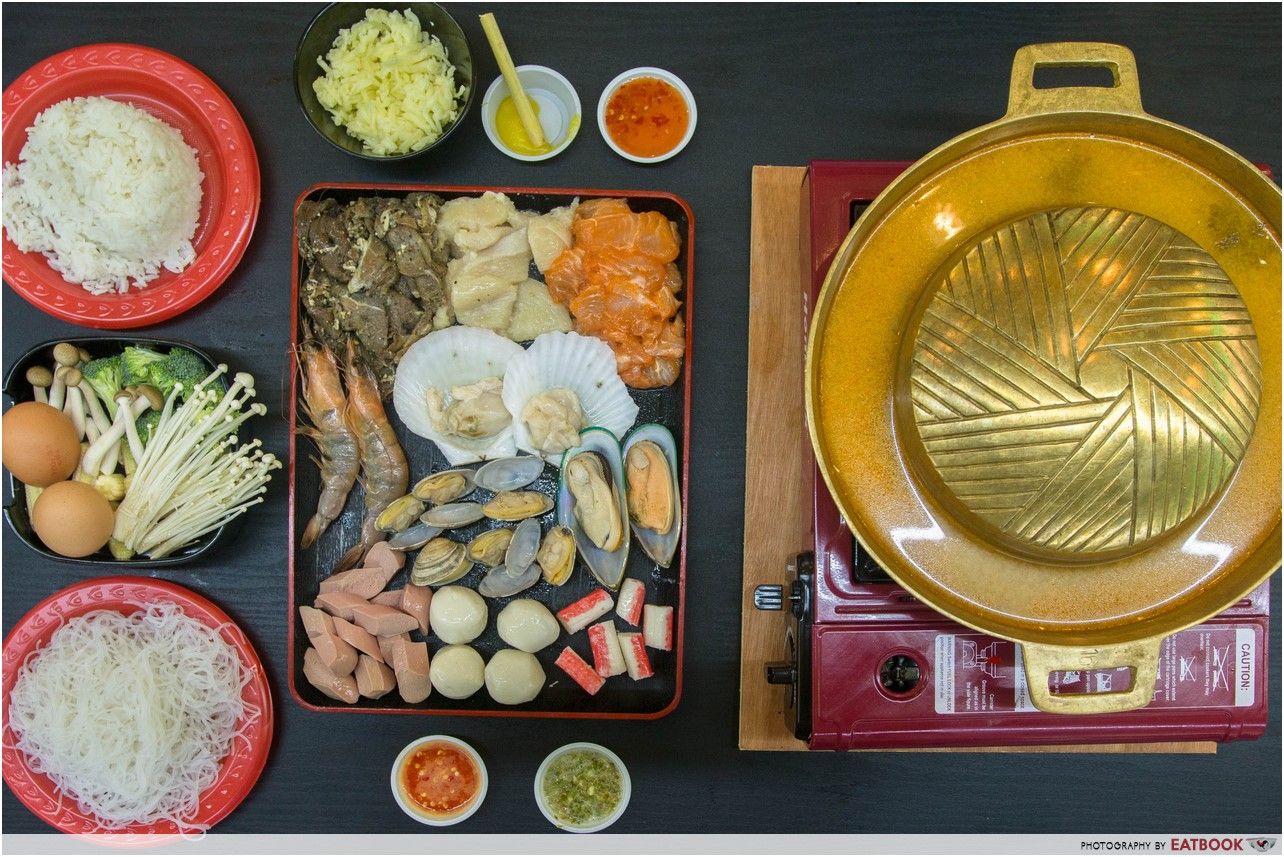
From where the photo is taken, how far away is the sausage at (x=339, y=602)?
7.60 ft

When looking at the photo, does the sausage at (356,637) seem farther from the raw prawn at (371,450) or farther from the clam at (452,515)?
the clam at (452,515)

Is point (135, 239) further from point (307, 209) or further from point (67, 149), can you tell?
point (307, 209)

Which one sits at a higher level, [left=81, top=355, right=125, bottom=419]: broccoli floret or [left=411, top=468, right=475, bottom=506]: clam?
[left=81, top=355, right=125, bottom=419]: broccoli floret

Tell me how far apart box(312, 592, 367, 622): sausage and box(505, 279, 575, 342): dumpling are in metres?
0.87

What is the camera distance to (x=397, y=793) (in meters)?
2.35

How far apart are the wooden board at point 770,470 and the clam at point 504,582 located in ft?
2.01

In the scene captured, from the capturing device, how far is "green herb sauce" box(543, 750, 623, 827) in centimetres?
234

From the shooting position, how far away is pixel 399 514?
2369 mm

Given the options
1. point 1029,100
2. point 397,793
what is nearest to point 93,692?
point 397,793

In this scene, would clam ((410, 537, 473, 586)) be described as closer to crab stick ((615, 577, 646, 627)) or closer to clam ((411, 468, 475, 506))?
clam ((411, 468, 475, 506))

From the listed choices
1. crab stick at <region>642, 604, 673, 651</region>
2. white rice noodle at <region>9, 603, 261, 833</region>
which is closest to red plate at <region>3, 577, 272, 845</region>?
white rice noodle at <region>9, 603, 261, 833</region>

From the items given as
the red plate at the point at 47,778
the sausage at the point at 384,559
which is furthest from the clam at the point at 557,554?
the red plate at the point at 47,778

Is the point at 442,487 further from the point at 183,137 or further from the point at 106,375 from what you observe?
the point at 183,137

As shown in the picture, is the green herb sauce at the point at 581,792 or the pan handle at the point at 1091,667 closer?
the pan handle at the point at 1091,667
